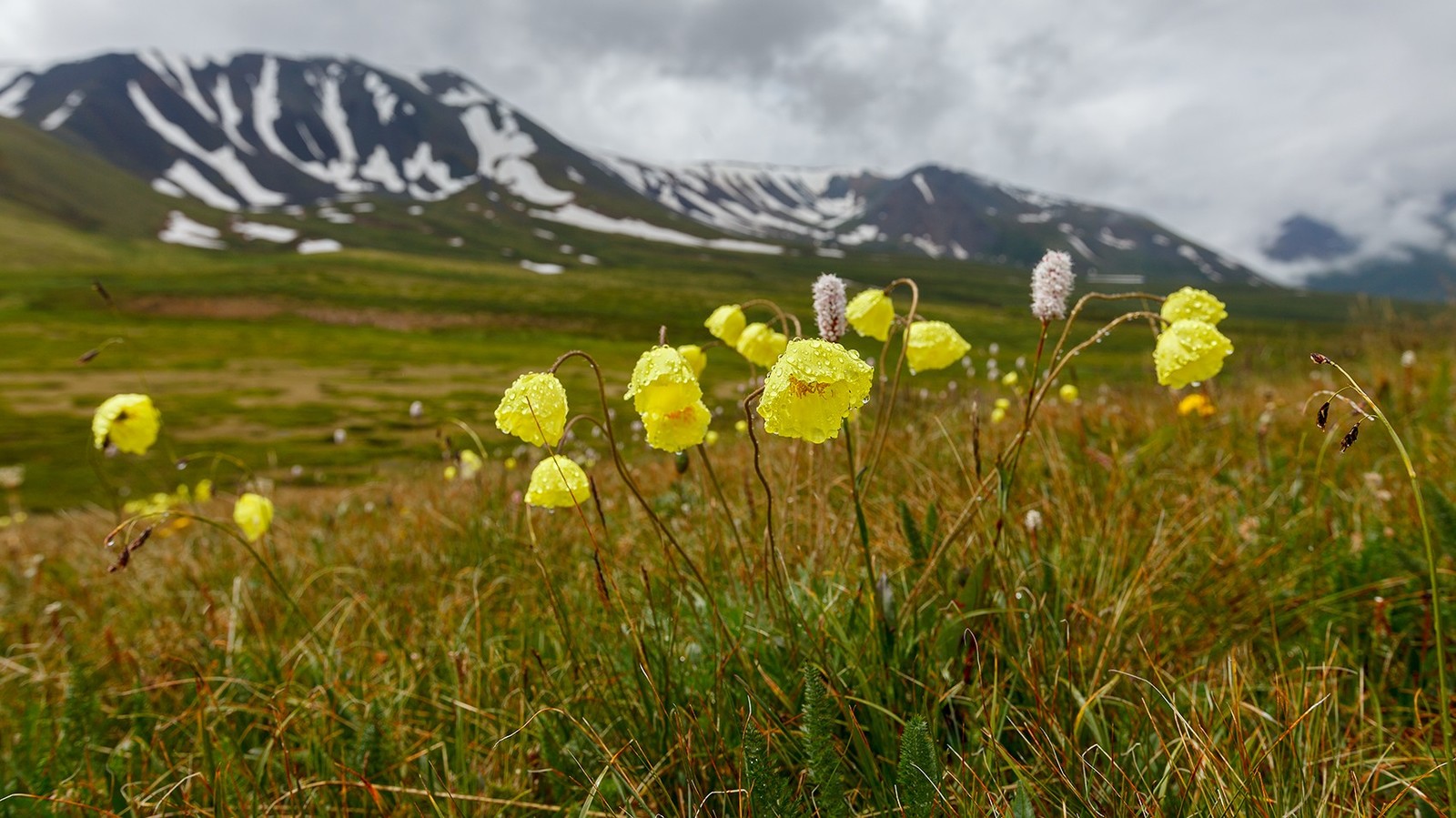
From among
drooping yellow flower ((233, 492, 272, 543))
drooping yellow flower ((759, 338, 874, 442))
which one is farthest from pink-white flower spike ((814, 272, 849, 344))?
drooping yellow flower ((233, 492, 272, 543))

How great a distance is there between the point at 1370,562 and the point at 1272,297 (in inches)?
9320

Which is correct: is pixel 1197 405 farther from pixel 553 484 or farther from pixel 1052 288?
pixel 553 484

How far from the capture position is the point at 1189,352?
1874 mm

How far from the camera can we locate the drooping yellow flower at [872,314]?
253 centimetres

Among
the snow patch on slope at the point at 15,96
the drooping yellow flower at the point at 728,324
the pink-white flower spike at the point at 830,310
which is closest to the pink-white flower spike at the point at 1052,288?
the pink-white flower spike at the point at 830,310

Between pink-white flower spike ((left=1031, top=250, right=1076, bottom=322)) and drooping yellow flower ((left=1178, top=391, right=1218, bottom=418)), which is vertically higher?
pink-white flower spike ((left=1031, top=250, right=1076, bottom=322))

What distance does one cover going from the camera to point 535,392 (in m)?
1.94

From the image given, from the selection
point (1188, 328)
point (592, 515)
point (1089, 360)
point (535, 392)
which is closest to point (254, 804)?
point (535, 392)

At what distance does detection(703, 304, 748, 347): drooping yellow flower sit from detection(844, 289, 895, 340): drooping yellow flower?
1.39 ft

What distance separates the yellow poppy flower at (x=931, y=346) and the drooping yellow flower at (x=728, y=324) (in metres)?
0.64

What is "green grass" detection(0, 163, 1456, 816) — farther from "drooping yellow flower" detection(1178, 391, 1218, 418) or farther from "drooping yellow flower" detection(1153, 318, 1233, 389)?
"drooping yellow flower" detection(1153, 318, 1233, 389)

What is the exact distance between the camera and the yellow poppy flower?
2520mm

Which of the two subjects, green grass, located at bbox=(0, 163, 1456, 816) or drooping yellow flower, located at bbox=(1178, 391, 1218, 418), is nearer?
green grass, located at bbox=(0, 163, 1456, 816)

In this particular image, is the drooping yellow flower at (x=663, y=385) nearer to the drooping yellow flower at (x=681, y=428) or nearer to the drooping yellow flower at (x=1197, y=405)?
the drooping yellow flower at (x=681, y=428)
